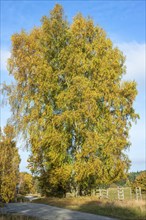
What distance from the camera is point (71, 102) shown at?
22.4 meters

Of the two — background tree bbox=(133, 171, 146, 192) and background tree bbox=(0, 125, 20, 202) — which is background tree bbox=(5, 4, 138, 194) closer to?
background tree bbox=(0, 125, 20, 202)

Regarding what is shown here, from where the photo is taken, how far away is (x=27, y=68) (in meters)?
25.0

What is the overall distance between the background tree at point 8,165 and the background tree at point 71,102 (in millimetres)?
1660

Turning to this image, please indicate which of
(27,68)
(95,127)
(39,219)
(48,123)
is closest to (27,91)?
(27,68)

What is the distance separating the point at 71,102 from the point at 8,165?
21.0 ft

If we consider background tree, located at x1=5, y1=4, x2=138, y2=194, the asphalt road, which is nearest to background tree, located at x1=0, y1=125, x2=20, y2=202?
background tree, located at x1=5, y1=4, x2=138, y2=194

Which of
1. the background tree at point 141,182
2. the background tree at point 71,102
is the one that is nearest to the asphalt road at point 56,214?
the background tree at point 71,102

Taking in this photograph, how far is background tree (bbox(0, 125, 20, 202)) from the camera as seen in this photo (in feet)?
65.7

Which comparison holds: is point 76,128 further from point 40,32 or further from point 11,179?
point 40,32

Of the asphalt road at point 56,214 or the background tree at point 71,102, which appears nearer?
the asphalt road at point 56,214

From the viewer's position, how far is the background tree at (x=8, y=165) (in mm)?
20031

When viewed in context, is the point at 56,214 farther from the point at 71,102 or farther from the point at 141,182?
the point at 141,182

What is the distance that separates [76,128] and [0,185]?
6.63 meters

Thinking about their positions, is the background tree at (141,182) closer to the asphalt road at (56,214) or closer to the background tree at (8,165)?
the background tree at (8,165)
